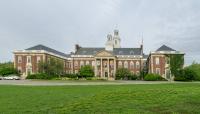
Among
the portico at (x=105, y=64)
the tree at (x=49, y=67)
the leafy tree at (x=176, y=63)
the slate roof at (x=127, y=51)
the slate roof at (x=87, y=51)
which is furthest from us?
→ the slate roof at (x=87, y=51)

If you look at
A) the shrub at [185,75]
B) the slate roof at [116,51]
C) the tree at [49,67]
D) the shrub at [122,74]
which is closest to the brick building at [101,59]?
the slate roof at [116,51]

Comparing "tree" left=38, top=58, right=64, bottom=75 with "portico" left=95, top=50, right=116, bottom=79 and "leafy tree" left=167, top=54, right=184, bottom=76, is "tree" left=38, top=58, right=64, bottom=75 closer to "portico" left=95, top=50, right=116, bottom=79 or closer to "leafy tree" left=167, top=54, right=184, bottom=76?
"portico" left=95, top=50, right=116, bottom=79

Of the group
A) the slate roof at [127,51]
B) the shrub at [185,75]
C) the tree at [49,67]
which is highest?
the slate roof at [127,51]

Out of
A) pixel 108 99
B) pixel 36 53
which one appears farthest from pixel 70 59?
pixel 108 99

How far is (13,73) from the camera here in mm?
100375

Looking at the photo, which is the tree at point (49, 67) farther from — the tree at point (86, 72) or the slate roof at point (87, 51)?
the slate roof at point (87, 51)

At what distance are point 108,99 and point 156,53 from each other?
85.1 m

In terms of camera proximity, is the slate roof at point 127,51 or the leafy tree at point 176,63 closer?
the leafy tree at point 176,63

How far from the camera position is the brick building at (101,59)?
10319 cm

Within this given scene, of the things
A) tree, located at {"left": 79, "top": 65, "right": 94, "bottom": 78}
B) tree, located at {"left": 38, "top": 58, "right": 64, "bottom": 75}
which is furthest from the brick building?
tree, located at {"left": 79, "top": 65, "right": 94, "bottom": 78}

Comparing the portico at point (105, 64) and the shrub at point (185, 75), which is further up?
the portico at point (105, 64)

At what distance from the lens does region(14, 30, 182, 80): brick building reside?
10319cm

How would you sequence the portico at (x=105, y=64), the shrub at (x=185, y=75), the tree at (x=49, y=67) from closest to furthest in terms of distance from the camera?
the shrub at (x=185, y=75), the tree at (x=49, y=67), the portico at (x=105, y=64)

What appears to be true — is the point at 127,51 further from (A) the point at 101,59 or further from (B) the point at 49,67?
(B) the point at 49,67
